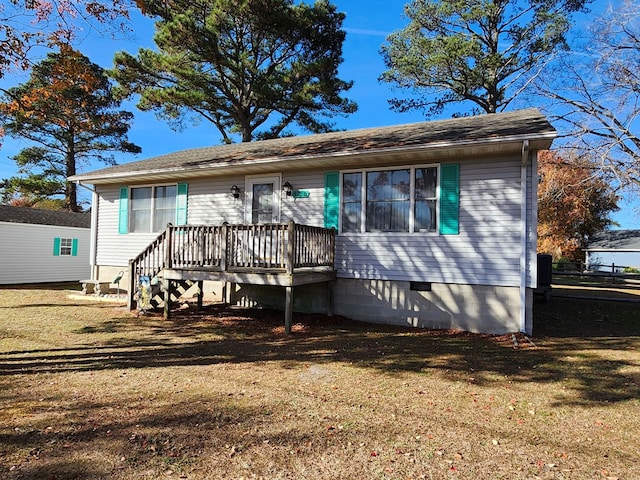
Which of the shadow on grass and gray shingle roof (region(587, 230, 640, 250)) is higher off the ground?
gray shingle roof (region(587, 230, 640, 250))

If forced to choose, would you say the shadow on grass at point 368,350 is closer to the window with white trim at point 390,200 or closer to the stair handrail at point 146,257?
the stair handrail at point 146,257

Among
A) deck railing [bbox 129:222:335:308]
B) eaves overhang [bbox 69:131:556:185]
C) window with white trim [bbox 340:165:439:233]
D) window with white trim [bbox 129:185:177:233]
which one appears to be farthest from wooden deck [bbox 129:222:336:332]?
window with white trim [bbox 129:185:177:233]

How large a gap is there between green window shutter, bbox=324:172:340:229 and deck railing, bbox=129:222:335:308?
0.33m

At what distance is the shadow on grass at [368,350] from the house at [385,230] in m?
0.63

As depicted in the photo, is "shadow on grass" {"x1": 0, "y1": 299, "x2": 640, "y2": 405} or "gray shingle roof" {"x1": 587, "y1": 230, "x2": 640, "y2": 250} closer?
"shadow on grass" {"x1": 0, "y1": 299, "x2": 640, "y2": 405}

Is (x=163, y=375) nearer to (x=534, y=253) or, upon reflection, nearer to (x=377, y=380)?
(x=377, y=380)

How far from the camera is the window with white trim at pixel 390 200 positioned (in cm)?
820

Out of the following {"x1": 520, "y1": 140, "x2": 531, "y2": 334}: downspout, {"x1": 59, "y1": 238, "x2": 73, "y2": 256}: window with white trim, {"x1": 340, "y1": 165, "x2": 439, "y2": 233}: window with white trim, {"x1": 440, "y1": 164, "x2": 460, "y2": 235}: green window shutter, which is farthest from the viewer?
{"x1": 59, "y1": 238, "x2": 73, "y2": 256}: window with white trim

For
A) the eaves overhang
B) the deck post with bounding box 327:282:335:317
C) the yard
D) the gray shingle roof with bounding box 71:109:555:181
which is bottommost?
the yard

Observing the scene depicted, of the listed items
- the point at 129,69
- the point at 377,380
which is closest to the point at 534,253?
the point at 377,380

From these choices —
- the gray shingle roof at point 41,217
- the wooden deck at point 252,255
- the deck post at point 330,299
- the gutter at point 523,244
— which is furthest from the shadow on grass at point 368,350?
the gray shingle roof at point 41,217

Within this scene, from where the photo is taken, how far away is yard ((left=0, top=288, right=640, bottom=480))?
2.91 meters

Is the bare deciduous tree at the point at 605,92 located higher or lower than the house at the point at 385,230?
higher

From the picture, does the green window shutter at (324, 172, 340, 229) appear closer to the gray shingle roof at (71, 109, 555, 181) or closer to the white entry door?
the gray shingle roof at (71, 109, 555, 181)
